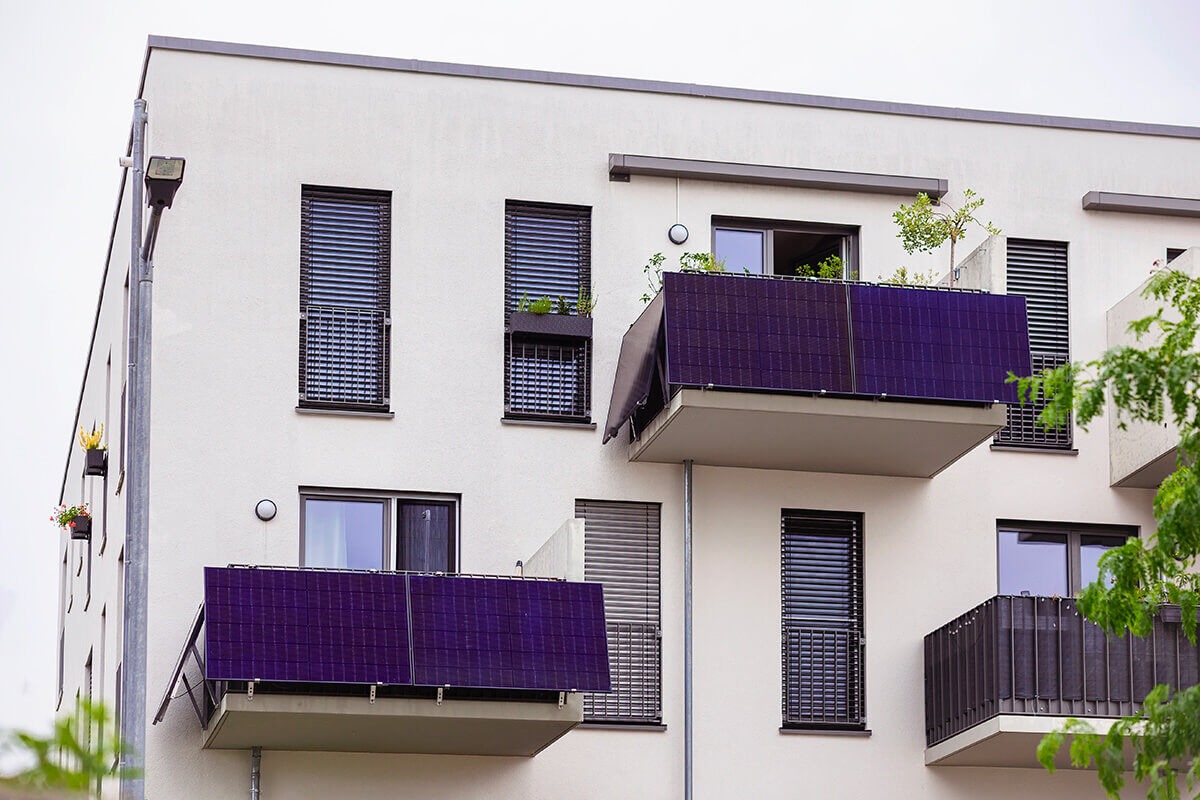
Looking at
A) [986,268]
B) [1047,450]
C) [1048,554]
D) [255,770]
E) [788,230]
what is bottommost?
[255,770]

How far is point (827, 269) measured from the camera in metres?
19.4

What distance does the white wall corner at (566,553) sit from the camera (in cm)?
1689

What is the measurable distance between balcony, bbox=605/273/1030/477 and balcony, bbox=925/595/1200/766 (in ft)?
6.53

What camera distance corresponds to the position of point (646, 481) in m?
19.2

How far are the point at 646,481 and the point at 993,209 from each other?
506cm

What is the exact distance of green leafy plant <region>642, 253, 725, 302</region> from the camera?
18875 millimetres

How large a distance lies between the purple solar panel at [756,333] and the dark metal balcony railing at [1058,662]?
9.02 feet

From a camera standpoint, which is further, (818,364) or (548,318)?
(548,318)

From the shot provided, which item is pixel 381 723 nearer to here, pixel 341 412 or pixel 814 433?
pixel 341 412

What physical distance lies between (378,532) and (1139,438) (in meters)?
8.12

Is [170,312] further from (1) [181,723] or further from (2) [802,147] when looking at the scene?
(2) [802,147]

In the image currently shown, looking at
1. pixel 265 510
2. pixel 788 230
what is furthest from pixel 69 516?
pixel 788 230

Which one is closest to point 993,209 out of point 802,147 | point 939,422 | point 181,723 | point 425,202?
point 802,147

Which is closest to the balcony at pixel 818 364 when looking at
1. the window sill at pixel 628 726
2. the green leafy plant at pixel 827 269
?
the green leafy plant at pixel 827 269
